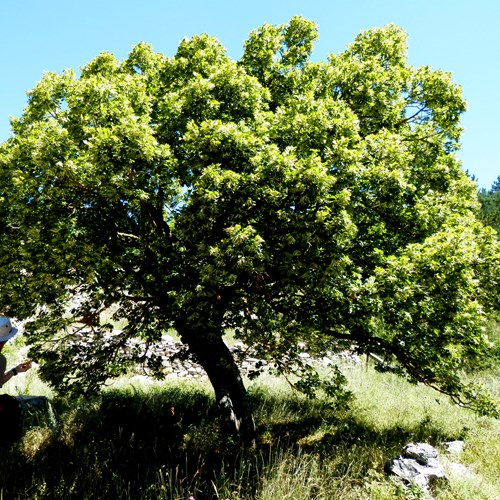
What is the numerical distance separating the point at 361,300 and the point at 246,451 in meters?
4.07

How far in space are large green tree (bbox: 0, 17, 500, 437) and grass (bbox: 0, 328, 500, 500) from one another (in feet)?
4.10

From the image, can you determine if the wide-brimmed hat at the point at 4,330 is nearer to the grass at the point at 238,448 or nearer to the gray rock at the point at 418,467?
the grass at the point at 238,448

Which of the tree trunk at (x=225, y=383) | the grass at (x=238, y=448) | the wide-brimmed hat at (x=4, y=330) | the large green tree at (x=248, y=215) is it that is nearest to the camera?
the wide-brimmed hat at (x=4, y=330)

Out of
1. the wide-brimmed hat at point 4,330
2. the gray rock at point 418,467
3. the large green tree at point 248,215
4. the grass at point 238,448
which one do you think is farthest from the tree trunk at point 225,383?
the wide-brimmed hat at point 4,330

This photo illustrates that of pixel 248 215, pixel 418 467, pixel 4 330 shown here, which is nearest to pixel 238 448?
pixel 418 467

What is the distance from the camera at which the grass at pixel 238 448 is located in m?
6.16

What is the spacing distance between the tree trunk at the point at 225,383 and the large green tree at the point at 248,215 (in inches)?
2.1

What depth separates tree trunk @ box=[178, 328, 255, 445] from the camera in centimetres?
954

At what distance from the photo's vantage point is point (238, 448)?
28.0 ft

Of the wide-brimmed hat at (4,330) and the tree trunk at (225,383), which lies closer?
the wide-brimmed hat at (4,330)

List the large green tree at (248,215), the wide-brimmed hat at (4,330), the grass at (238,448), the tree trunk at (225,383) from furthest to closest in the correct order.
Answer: the tree trunk at (225,383)
the large green tree at (248,215)
the grass at (238,448)
the wide-brimmed hat at (4,330)

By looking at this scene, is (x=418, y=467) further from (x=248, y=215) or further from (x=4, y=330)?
(x=4, y=330)

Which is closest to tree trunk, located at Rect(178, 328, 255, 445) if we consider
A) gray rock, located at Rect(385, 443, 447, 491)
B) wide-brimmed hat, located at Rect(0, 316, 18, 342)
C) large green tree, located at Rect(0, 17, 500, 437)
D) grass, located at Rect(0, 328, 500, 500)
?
large green tree, located at Rect(0, 17, 500, 437)

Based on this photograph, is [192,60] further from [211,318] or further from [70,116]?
[211,318]
